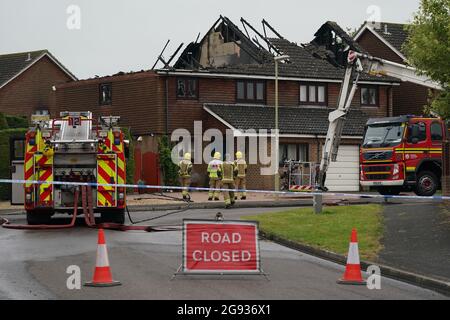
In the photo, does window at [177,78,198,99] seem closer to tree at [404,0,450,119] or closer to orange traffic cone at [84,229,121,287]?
tree at [404,0,450,119]

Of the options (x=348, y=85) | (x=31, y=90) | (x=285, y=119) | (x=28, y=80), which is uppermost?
(x=28, y=80)

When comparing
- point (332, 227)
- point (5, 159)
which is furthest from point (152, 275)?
point (5, 159)

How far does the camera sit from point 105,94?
44688mm

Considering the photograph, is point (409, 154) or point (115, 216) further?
point (409, 154)

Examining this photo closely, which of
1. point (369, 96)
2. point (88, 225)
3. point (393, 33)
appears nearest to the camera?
point (88, 225)

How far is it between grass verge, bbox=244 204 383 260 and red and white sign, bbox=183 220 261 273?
9.93 feet

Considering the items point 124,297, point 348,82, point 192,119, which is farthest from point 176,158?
point 124,297

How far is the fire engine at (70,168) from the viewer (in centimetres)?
2052

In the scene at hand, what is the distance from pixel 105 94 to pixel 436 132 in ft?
63.4

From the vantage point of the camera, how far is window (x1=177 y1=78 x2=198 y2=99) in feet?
138

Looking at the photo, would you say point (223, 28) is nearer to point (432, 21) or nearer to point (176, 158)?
point (176, 158)

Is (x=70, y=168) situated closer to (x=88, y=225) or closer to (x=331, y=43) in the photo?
(x=88, y=225)

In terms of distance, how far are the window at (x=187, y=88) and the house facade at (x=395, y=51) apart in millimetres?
11852
